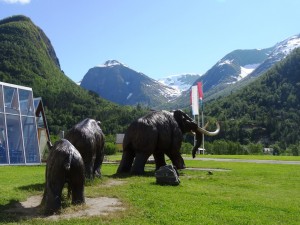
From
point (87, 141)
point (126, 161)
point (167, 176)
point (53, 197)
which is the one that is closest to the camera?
point (53, 197)

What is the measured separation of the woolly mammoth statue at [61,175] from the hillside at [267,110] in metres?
100

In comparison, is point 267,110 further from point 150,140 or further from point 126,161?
point 150,140

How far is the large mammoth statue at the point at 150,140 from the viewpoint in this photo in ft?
60.5

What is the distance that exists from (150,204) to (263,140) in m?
110

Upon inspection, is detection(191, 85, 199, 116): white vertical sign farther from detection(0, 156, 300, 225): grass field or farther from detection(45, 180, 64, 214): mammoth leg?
detection(45, 180, 64, 214): mammoth leg

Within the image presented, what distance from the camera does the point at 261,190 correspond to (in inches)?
614

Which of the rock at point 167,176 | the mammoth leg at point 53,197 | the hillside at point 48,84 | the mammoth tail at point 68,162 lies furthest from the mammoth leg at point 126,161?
the hillside at point 48,84

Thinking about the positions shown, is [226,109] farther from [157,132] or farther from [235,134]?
[157,132]

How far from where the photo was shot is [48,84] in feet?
418

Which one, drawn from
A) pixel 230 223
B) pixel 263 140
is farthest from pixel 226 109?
pixel 230 223

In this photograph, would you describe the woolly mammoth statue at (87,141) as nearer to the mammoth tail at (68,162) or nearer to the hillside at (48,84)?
the mammoth tail at (68,162)

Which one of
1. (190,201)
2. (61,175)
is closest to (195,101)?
(190,201)

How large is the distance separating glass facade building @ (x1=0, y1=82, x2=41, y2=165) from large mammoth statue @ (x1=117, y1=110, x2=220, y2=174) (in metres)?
13.2

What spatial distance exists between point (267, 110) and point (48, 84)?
67851 mm
